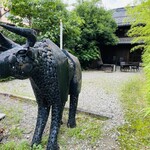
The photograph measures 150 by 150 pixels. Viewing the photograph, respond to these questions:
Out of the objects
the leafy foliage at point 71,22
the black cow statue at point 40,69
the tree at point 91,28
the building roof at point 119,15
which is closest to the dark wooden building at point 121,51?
the building roof at point 119,15

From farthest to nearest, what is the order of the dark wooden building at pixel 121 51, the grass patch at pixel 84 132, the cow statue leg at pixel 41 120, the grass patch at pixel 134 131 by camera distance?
1. the dark wooden building at pixel 121 51
2. the grass patch at pixel 84 132
3. the grass patch at pixel 134 131
4. the cow statue leg at pixel 41 120

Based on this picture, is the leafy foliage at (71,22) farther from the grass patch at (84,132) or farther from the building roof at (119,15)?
the grass patch at (84,132)

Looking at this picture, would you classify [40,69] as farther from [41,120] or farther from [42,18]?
[42,18]

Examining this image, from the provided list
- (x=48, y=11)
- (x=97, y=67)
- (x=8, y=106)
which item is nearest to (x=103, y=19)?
(x=97, y=67)

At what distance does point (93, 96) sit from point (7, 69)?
4740mm

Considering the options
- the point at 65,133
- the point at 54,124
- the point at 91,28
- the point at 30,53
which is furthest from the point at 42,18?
the point at 30,53

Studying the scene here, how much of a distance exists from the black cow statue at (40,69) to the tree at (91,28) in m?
11.8

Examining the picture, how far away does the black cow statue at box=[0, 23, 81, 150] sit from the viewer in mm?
1793

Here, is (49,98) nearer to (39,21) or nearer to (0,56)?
(0,56)

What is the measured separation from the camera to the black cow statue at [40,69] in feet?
5.88

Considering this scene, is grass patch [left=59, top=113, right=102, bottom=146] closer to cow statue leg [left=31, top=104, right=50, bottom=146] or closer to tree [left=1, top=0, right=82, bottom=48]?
cow statue leg [left=31, top=104, right=50, bottom=146]

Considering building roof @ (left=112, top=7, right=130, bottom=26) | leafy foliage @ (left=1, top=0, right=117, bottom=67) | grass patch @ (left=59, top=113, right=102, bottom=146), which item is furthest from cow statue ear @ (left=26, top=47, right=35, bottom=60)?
building roof @ (left=112, top=7, right=130, bottom=26)

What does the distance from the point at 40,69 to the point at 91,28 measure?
1313cm

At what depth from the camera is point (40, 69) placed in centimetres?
207
